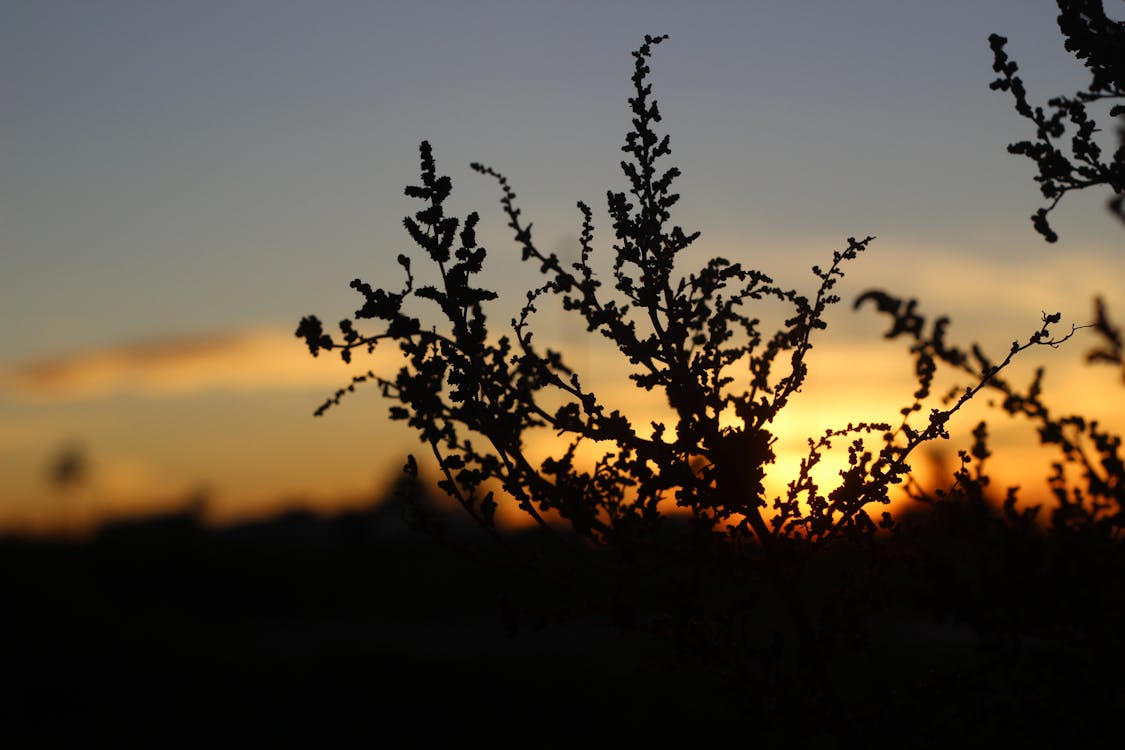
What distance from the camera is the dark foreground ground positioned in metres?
4.05

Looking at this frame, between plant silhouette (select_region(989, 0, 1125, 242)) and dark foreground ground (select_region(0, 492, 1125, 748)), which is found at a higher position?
plant silhouette (select_region(989, 0, 1125, 242))

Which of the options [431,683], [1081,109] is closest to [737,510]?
[1081,109]

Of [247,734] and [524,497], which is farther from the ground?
[524,497]

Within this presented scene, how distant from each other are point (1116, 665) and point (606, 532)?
6.72 feet

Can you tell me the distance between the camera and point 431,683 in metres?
22.4

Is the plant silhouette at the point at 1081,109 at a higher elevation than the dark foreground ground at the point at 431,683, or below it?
higher

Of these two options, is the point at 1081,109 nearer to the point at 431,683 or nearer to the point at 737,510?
the point at 737,510

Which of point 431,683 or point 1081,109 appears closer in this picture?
point 1081,109

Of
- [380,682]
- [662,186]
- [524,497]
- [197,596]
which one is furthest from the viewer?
[197,596]

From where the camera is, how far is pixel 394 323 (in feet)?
12.3

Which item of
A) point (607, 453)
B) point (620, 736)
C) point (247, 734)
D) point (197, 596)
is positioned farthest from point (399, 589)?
point (607, 453)

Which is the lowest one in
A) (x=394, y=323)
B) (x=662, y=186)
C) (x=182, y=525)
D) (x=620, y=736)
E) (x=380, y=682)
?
(x=620, y=736)

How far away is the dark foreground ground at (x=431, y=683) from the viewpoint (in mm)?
4047

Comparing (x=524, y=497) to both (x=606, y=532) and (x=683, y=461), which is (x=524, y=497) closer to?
(x=606, y=532)
